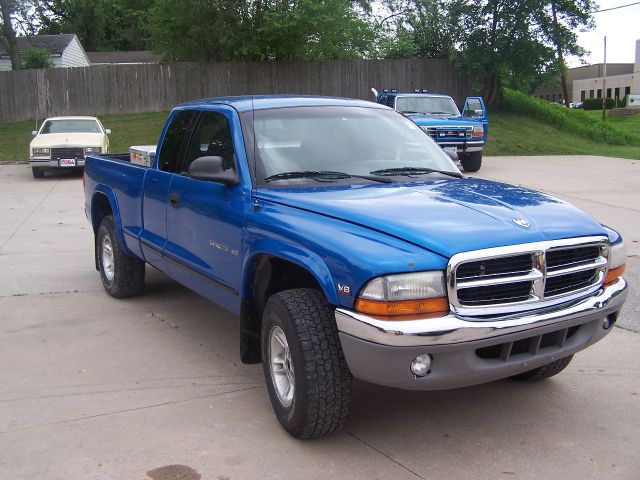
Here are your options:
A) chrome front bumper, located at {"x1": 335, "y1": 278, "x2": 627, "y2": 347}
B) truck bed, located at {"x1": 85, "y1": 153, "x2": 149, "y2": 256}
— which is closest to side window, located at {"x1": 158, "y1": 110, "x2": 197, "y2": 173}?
truck bed, located at {"x1": 85, "y1": 153, "x2": 149, "y2": 256}

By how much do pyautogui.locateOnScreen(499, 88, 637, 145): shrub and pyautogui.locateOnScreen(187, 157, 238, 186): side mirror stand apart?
27225 millimetres

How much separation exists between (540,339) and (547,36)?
86.1ft

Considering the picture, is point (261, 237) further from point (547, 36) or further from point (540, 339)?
point (547, 36)

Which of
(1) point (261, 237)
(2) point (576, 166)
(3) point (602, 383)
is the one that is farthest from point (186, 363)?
(2) point (576, 166)

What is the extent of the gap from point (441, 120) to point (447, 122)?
0.54 ft

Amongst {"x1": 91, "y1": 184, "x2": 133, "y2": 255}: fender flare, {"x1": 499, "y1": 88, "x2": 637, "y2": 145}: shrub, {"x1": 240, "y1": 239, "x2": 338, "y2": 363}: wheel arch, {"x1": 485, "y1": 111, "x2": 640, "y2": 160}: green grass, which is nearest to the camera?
{"x1": 240, "y1": 239, "x2": 338, "y2": 363}: wheel arch

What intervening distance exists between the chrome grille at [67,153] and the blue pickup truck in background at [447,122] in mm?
Answer: 7864

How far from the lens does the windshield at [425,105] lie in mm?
18922

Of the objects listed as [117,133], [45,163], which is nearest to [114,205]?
[45,163]

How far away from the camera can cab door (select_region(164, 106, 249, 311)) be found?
14.8ft

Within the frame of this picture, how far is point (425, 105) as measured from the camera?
62.5 feet

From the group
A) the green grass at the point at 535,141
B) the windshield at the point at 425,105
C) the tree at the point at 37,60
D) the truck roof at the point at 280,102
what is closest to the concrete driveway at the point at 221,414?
the truck roof at the point at 280,102

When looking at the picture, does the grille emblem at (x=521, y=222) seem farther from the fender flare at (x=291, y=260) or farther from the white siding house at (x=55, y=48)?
the white siding house at (x=55, y=48)

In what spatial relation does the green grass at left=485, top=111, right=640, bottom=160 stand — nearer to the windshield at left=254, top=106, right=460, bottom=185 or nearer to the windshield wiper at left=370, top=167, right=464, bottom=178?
the windshield at left=254, top=106, right=460, bottom=185
